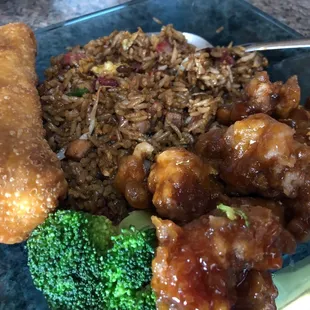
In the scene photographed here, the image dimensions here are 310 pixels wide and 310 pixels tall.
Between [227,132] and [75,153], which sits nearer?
[227,132]

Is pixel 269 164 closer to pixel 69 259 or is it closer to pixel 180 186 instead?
pixel 180 186

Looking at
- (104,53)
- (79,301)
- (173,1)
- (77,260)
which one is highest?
(173,1)

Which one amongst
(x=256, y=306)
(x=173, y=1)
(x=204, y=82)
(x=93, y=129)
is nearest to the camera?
(x=256, y=306)

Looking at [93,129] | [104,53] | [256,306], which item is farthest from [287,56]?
[256,306]

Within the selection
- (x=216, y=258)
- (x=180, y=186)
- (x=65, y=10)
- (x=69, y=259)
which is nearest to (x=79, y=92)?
(x=180, y=186)

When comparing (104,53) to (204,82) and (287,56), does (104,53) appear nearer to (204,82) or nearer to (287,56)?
(204,82)

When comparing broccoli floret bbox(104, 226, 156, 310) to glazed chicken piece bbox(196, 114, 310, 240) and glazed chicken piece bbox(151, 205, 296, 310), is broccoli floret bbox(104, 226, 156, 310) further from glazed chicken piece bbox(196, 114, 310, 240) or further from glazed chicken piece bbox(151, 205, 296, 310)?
glazed chicken piece bbox(196, 114, 310, 240)
